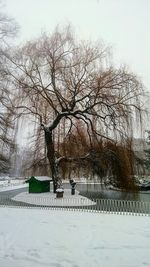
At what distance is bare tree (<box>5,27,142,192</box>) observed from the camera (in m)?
21.9

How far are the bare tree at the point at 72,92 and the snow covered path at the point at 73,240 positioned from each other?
31.4ft

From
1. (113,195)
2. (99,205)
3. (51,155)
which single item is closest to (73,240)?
(99,205)

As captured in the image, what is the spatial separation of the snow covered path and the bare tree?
9574mm

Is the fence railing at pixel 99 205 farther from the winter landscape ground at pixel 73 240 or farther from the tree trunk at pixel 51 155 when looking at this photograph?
the tree trunk at pixel 51 155

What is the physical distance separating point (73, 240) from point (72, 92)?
16235mm

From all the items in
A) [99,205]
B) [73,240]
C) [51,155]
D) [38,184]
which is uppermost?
[51,155]

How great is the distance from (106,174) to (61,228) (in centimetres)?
1301

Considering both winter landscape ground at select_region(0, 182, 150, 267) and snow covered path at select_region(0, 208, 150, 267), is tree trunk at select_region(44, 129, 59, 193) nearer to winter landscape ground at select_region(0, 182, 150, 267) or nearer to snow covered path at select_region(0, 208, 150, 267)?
winter landscape ground at select_region(0, 182, 150, 267)

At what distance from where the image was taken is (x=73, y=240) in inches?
370

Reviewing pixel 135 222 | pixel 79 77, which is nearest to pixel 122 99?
pixel 79 77

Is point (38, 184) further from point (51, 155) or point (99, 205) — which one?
point (99, 205)

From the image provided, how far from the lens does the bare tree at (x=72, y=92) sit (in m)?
21.9

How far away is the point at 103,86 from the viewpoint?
22.6 metres

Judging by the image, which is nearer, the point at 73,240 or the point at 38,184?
the point at 73,240
